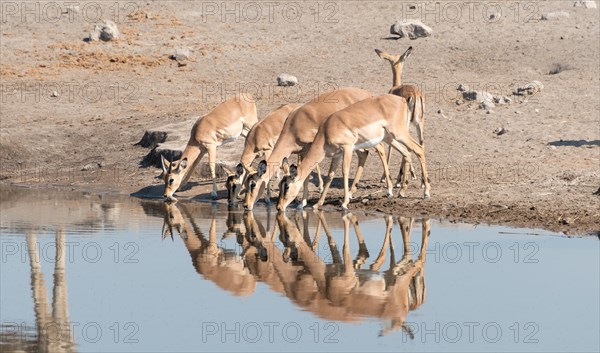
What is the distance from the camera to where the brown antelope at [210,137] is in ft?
57.9

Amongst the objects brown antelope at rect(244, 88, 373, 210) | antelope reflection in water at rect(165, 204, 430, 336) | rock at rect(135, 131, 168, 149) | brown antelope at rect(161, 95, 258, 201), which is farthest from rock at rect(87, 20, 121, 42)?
antelope reflection in water at rect(165, 204, 430, 336)

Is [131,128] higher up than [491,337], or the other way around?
[491,337]

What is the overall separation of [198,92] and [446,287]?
14461mm

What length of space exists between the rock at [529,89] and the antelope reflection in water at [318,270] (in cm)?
932

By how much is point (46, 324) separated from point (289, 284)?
7.91ft

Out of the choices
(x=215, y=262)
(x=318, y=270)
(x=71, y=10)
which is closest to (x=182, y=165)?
(x=215, y=262)

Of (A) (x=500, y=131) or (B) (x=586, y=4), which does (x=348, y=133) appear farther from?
(B) (x=586, y=4)

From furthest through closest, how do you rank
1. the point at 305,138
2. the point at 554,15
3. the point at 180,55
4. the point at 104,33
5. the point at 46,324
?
the point at 554,15 → the point at 104,33 → the point at 180,55 → the point at 305,138 → the point at 46,324

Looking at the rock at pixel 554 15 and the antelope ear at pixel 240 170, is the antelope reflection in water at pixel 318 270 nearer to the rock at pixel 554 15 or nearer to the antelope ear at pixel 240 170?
the antelope ear at pixel 240 170

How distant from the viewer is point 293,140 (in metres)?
16.6

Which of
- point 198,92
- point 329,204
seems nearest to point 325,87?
point 198,92

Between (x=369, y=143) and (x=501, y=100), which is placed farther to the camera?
(x=501, y=100)

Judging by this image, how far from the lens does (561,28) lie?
28.4m

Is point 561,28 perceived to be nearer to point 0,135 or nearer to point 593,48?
point 593,48
